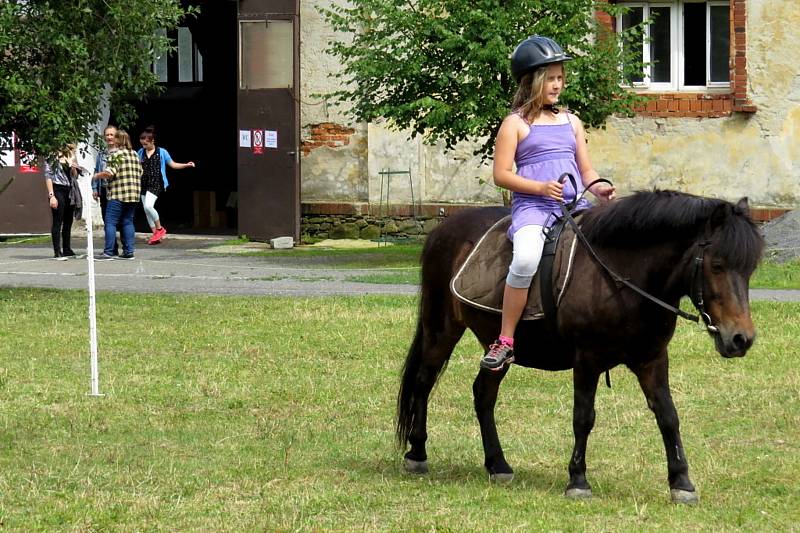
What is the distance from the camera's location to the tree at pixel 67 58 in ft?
49.1

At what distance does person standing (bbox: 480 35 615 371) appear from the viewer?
7336 mm

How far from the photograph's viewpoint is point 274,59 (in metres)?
25.0

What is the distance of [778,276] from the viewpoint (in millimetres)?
18312

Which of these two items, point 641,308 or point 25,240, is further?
point 25,240

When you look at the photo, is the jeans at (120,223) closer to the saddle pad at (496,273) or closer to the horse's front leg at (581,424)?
the saddle pad at (496,273)

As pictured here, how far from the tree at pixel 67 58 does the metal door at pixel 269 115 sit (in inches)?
356

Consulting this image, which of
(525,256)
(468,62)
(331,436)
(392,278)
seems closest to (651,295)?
(525,256)

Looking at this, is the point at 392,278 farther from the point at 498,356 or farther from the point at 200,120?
the point at 200,120

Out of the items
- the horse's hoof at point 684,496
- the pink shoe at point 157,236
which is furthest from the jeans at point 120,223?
the horse's hoof at point 684,496

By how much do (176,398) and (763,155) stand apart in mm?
15147

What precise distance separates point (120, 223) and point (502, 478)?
48.4 ft

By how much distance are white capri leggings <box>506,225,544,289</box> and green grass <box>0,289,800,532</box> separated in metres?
1.06

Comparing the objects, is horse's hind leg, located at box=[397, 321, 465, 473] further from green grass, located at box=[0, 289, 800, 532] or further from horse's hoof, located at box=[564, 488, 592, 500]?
horse's hoof, located at box=[564, 488, 592, 500]

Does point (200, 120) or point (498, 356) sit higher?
point (200, 120)
